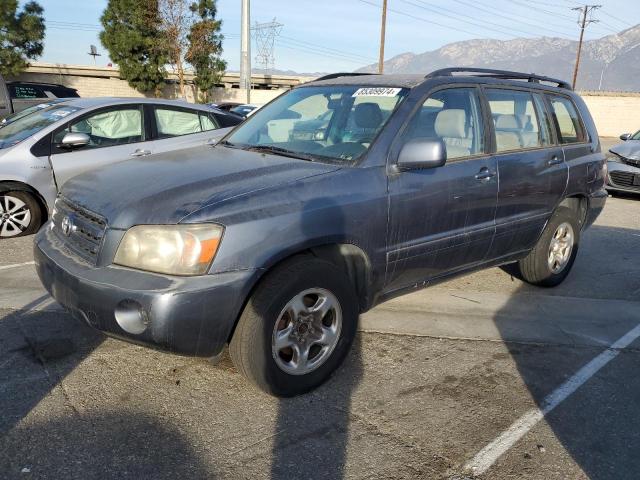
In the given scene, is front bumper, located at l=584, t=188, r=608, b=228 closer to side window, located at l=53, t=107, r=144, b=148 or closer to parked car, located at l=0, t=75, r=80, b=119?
side window, located at l=53, t=107, r=144, b=148

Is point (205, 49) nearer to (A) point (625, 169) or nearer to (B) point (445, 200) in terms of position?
(A) point (625, 169)

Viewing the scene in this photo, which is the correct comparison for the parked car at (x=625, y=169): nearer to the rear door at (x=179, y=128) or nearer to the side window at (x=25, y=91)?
the rear door at (x=179, y=128)

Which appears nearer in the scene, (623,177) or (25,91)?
(623,177)

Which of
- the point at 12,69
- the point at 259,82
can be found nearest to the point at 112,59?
the point at 12,69

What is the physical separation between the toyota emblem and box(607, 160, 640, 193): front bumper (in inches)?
376

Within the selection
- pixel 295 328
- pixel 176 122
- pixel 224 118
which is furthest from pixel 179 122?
pixel 295 328

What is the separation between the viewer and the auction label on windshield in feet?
12.3

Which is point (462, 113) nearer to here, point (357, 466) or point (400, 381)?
point (400, 381)

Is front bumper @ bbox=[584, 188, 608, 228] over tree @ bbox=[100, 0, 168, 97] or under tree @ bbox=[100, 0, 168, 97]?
under

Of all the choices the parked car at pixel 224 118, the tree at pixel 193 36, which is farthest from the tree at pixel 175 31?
the parked car at pixel 224 118

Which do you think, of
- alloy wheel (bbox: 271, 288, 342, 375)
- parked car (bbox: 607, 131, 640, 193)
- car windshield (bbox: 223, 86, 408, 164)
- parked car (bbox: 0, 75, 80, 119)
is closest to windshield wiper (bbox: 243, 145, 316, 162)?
car windshield (bbox: 223, 86, 408, 164)

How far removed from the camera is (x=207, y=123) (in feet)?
23.6

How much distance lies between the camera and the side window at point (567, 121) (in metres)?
4.90

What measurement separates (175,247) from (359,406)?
1.30 metres
